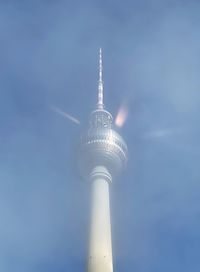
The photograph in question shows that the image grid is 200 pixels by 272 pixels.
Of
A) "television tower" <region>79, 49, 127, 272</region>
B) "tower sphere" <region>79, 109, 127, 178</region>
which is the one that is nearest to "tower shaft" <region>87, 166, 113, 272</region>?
"television tower" <region>79, 49, 127, 272</region>

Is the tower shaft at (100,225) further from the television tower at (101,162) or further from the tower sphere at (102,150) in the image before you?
the tower sphere at (102,150)

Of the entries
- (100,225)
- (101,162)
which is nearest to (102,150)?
(101,162)

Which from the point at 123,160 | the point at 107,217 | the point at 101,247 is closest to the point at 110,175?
the point at 123,160

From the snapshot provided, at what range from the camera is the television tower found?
522 ft

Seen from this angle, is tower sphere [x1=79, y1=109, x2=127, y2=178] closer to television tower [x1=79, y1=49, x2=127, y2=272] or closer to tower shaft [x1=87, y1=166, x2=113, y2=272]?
television tower [x1=79, y1=49, x2=127, y2=272]

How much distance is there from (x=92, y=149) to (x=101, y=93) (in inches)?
1354

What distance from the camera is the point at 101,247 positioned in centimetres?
15088

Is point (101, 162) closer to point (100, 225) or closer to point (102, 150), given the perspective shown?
point (102, 150)

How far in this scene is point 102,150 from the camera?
17062 cm

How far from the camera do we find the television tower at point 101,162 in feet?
522

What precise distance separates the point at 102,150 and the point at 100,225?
26.5 metres

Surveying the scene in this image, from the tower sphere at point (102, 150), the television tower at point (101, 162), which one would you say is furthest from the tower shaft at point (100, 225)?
the tower sphere at point (102, 150)

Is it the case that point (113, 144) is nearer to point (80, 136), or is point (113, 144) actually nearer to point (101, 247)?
point (80, 136)

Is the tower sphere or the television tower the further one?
the tower sphere
